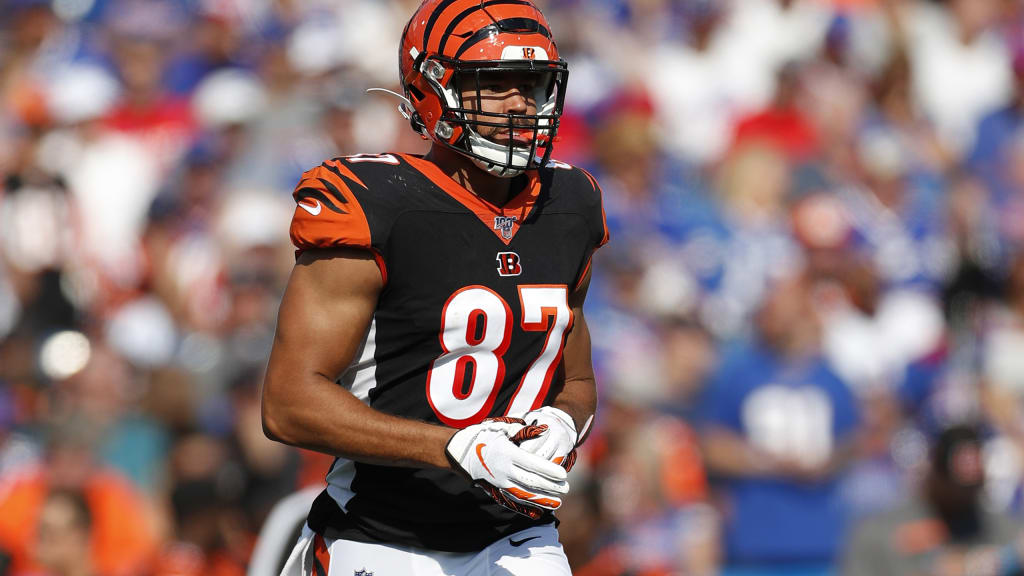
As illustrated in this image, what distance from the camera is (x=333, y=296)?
131 inches

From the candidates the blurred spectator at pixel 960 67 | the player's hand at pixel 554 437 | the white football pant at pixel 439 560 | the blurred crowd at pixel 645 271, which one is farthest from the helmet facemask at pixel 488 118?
the blurred spectator at pixel 960 67

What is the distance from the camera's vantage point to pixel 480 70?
3.45 m

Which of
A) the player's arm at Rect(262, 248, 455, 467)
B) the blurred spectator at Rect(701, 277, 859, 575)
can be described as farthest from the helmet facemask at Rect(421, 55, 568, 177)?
the blurred spectator at Rect(701, 277, 859, 575)

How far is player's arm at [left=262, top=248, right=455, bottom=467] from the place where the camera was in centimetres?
324

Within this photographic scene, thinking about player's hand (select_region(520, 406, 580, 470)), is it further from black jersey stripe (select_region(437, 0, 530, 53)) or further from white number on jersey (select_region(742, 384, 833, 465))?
white number on jersey (select_region(742, 384, 833, 465))

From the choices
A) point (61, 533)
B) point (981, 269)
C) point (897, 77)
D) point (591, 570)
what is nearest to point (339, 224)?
point (591, 570)

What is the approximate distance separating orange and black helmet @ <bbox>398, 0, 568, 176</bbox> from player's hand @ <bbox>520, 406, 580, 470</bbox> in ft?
2.02

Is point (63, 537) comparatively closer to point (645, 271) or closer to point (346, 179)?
point (346, 179)

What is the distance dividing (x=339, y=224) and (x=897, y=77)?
8.60 meters

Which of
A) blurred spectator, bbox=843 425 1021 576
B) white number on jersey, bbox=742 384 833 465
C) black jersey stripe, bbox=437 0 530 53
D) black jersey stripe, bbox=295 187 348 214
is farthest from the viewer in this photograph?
white number on jersey, bbox=742 384 833 465

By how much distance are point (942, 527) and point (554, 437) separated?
402 centimetres

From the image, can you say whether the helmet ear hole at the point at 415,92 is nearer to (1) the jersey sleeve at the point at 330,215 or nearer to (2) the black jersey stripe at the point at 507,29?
(2) the black jersey stripe at the point at 507,29

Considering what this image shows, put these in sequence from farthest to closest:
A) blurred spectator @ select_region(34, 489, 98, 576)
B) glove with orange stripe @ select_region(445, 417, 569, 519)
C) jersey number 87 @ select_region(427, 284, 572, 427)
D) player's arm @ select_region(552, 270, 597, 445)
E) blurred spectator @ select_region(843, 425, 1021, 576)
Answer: blurred spectator @ select_region(843, 425, 1021, 576) < blurred spectator @ select_region(34, 489, 98, 576) < player's arm @ select_region(552, 270, 597, 445) < jersey number 87 @ select_region(427, 284, 572, 427) < glove with orange stripe @ select_region(445, 417, 569, 519)

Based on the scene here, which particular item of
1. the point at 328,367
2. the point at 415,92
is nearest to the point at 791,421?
the point at 415,92
